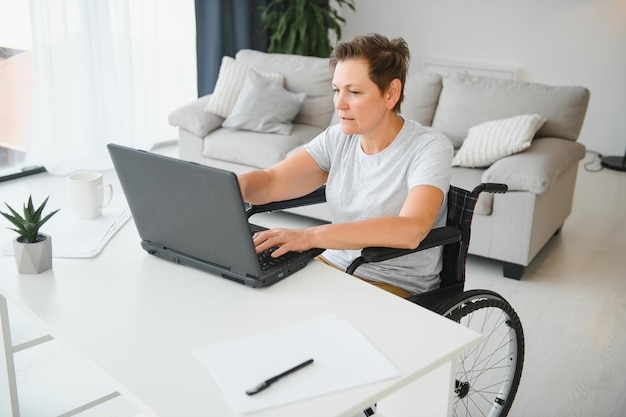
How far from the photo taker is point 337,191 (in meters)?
1.93

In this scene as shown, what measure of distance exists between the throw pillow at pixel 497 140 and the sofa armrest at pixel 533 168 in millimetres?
43

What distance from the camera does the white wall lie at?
4969mm

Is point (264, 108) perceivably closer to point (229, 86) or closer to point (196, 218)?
point (229, 86)

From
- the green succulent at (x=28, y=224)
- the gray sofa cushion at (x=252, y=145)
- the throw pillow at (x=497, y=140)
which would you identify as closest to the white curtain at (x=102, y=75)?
the gray sofa cushion at (x=252, y=145)

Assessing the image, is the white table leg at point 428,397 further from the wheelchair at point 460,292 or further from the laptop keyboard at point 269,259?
the laptop keyboard at point 269,259

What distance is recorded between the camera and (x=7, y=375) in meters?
1.67

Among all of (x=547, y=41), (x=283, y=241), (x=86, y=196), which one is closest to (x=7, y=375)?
(x=86, y=196)

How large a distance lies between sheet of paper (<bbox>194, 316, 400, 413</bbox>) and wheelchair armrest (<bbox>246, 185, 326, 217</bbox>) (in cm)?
61

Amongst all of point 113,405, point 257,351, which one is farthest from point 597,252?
point 257,351

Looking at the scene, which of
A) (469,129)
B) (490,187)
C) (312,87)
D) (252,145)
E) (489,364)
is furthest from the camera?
(312,87)

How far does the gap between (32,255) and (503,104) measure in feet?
8.36

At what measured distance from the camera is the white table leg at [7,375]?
1615 millimetres

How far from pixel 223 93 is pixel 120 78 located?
976 millimetres

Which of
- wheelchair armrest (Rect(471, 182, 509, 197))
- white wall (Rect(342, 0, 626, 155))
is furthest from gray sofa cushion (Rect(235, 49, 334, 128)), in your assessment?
wheelchair armrest (Rect(471, 182, 509, 197))
